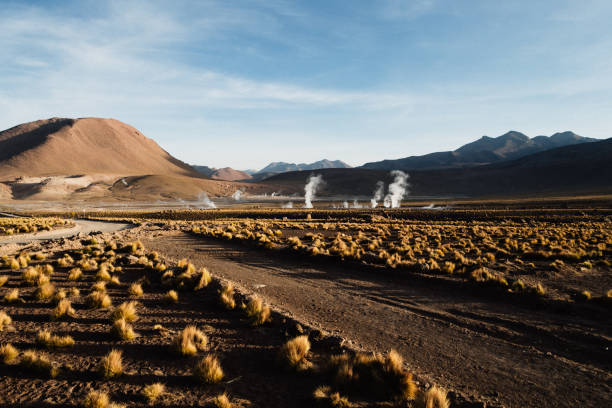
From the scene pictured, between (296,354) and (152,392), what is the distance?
7.57ft

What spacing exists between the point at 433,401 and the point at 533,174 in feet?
610

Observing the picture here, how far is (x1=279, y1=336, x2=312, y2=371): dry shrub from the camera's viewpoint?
18.8ft

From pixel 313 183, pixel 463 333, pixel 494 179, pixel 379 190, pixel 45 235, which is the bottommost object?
pixel 45 235

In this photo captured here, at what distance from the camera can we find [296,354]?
5.88 meters

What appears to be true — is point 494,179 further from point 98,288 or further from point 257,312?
point 98,288

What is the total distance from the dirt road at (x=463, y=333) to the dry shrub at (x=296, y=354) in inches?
49.1

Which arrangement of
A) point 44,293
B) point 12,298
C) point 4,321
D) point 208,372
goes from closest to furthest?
point 208,372, point 4,321, point 12,298, point 44,293

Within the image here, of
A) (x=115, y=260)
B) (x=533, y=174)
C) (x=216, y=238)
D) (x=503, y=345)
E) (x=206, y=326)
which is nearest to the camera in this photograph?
(x=503, y=345)

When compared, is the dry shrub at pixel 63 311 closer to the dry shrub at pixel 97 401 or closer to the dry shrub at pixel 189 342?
the dry shrub at pixel 189 342

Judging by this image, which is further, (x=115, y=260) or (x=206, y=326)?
(x=115, y=260)

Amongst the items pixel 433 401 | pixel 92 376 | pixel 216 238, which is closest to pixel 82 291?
pixel 92 376

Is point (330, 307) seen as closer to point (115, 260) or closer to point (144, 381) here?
point (144, 381)

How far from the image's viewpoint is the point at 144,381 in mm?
5336

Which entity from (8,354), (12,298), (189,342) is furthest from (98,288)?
(189,342)
